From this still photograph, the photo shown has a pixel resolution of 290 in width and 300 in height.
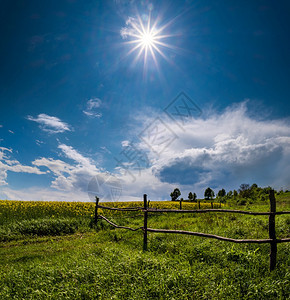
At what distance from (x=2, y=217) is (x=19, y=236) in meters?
3.10

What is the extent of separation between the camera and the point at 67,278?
14.6ft

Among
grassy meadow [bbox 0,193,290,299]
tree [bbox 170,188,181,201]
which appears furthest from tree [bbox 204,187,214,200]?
grassy meadow [bbox 0,193,290,299]

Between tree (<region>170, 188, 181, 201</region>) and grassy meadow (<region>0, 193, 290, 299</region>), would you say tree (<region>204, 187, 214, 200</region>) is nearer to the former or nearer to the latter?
tree (<region>170, 188, 181, 201</region>)

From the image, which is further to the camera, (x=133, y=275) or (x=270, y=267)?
(x=270, y=267)

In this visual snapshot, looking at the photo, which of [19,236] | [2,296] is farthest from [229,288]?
[19,236]

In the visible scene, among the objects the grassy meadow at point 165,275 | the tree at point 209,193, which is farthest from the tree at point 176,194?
the grassy meadow at point 165,275

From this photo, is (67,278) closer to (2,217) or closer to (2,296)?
(2,296)

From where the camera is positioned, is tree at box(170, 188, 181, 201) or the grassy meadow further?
tree at box(170, 188, 181, 201)

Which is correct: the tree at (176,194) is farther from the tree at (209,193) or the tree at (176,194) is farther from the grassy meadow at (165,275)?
the grassy meadow at (165,275)

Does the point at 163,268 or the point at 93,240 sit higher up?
the point at 163,268

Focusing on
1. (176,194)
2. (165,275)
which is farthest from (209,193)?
(165,275)

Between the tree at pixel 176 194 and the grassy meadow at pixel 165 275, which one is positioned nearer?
the grassy meadow at pixel 165 275

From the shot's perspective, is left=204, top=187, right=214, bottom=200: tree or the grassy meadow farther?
left=204, top=187, right=214, bottom=200: tree

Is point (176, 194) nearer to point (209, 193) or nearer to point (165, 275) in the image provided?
point (209, 193)
